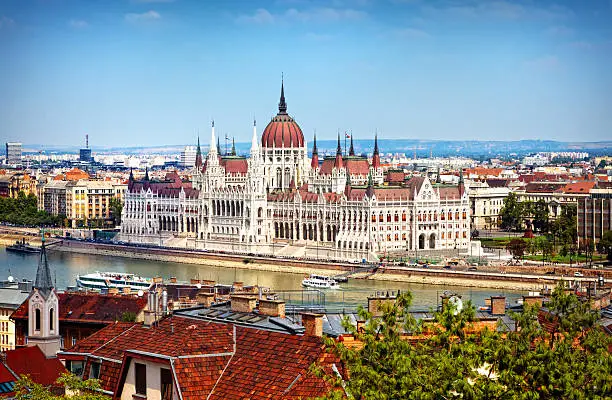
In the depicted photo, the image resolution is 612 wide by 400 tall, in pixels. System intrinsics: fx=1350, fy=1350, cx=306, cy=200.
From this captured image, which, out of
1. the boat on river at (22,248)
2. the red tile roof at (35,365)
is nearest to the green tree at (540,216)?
the boat on river at (22,248)

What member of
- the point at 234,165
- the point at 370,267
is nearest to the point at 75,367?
the point at 370,267

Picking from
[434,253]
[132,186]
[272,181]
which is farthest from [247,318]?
[132,186]

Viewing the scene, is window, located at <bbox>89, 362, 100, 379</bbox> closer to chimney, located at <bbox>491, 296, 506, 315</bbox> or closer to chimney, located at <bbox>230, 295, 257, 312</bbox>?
chimney, located at <bbox>230, 295, 257, 312</bbox>

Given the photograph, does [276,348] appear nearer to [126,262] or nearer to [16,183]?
[126,262]

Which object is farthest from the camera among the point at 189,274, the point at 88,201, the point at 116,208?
the point at 88,201

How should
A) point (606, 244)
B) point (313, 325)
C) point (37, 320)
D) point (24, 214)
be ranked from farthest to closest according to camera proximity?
point (24, 214), point (606, 244), point (37, 320), point (313, 325)

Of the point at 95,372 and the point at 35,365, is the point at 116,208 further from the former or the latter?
the point at 95,372

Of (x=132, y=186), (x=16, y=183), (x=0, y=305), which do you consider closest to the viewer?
(x=0, y=305)
